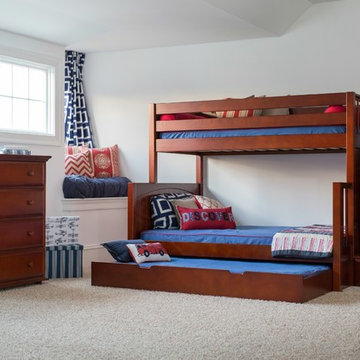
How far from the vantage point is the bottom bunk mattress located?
5734 mm

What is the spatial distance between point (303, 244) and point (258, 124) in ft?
3.32

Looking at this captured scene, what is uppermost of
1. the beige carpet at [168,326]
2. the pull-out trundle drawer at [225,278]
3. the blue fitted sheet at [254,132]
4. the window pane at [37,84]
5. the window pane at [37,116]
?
the window pane at [37,84]

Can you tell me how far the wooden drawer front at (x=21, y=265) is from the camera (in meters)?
4.52

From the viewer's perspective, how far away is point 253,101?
5.25 m

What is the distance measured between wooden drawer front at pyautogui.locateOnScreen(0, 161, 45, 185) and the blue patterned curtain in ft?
6.10

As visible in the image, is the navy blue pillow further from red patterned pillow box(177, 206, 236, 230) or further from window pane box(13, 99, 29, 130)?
window pane box(13, 99, 29, 130)

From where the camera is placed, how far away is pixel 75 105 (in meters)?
6.66

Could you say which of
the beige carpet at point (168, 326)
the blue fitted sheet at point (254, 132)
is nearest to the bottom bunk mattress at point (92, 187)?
the blue fitted sheet at point (254, 132)

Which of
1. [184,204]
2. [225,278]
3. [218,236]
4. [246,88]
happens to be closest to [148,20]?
[246,88]

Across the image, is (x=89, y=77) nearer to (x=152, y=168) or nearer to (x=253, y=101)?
(x=152, y=168)

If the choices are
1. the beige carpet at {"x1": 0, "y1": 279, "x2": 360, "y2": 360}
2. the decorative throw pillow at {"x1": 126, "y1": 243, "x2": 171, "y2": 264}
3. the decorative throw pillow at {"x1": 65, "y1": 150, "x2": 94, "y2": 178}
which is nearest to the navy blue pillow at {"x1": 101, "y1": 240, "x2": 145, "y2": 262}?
the decorative throw pillow at {"x1": 126, "y1": 243, "x2": 171, "y2": 264}

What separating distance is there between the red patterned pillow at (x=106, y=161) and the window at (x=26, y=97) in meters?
0.80

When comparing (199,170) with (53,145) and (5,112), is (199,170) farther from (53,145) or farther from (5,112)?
(5,112)

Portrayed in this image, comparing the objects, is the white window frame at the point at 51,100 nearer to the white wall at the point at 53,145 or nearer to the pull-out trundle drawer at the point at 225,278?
the white wall at the point at 53,145
